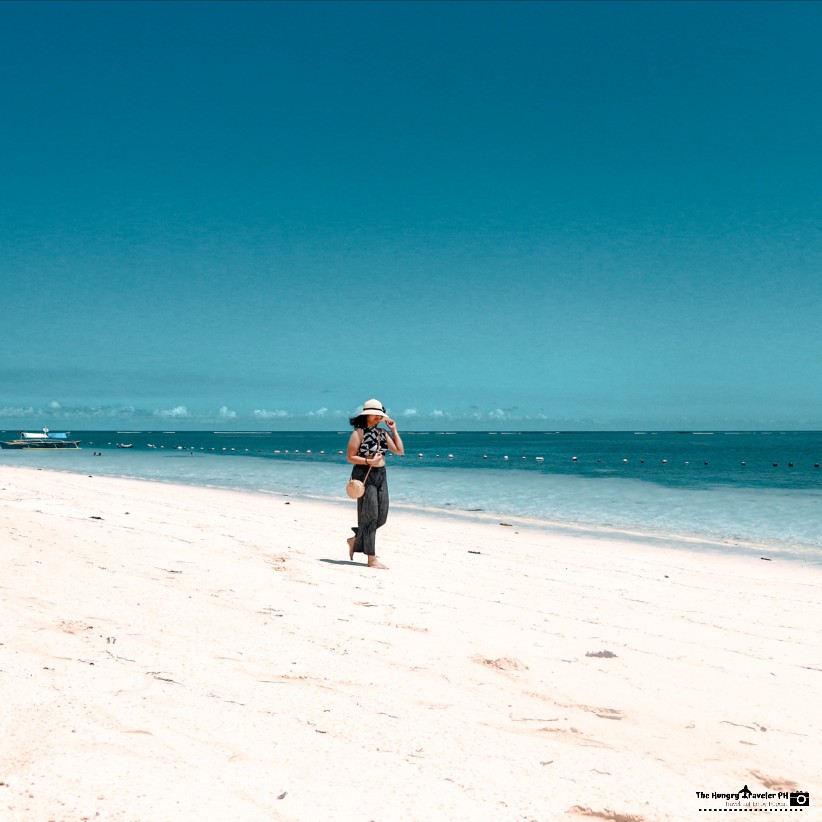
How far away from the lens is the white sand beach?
111 inches

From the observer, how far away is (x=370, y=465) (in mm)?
8938

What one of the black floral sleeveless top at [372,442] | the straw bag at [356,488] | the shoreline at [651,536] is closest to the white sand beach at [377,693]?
the straw bag at [356,488]

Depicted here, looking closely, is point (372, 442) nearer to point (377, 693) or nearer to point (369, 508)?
point (369, 508)

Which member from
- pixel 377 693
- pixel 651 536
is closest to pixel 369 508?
pixel 377 693

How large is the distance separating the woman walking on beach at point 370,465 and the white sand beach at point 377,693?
0.84 m

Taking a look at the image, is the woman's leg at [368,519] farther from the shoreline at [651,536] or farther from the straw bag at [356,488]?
the shoreline at [651,536]

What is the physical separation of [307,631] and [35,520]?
6.77 m

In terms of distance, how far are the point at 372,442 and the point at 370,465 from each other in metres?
0.31

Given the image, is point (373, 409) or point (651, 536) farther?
point (651, 536)

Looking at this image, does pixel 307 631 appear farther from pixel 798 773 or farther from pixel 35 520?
pixel 35 520

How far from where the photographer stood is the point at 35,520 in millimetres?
9930

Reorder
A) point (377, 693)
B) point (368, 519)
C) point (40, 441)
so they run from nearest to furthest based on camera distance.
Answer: point (377, 693) → point (368, 519) → point (40, 441)

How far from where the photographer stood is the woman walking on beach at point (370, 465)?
8.88 metres

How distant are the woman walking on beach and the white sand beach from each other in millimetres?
835
